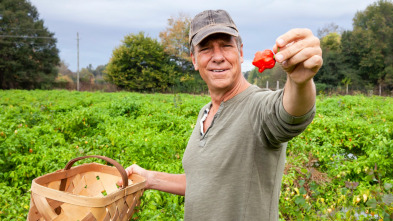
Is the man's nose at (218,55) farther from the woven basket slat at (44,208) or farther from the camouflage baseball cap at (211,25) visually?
the woven basket slat at (44,208)

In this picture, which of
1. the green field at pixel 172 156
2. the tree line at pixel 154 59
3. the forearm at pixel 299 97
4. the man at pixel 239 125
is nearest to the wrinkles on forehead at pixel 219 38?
the man at pixel 239 125

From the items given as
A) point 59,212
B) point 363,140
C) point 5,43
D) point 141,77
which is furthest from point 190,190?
point 5,43

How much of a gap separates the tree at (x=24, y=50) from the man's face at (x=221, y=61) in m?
29.5

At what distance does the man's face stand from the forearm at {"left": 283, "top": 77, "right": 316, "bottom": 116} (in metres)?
0.43

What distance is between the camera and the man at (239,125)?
834 millimetres

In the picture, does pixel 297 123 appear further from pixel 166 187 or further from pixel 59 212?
pixel 59 212

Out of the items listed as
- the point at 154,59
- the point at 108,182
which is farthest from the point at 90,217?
the point at 154,59

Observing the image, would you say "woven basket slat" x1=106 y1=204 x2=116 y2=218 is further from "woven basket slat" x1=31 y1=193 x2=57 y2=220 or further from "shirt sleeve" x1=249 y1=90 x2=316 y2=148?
"shirt sleeve" x1=249 y1=90 x2=316 y2=148

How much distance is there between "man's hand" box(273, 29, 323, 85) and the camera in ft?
2.37

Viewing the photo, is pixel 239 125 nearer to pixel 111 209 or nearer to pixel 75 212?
pixel 111 209

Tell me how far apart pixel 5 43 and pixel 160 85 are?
1409 centimetres

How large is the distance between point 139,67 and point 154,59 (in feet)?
5.15

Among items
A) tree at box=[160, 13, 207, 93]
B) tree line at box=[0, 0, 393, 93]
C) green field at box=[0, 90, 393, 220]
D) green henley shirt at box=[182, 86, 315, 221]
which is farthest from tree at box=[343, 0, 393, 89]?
green henley shirt at box=[182, 86, 315, 221]

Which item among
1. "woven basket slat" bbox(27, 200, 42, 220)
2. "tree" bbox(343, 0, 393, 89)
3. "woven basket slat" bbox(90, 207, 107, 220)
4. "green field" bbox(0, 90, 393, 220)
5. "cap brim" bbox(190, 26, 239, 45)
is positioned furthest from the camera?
"tree" bbox(343, 0, 393, 89)
